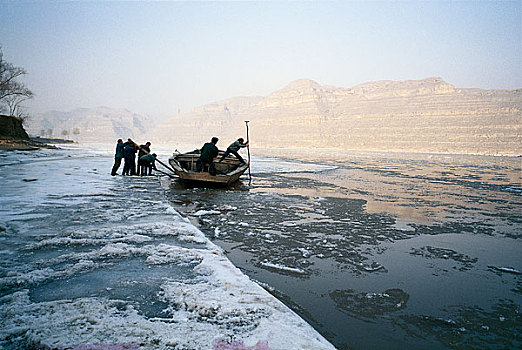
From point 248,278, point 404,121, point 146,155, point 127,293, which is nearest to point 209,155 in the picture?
point 146,155

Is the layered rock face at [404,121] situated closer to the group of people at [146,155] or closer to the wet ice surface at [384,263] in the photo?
the group of people at [146,155]

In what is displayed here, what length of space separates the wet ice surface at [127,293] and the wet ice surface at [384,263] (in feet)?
1.95

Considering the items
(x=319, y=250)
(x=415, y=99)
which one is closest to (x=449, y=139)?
(x=415, y=99)

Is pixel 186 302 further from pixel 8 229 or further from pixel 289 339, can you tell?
pixel 8 229

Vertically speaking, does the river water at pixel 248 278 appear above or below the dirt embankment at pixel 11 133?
below

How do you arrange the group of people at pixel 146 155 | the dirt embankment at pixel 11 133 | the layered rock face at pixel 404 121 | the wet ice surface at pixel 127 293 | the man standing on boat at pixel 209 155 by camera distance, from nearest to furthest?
the wet ice surface at pixel 127 293, the man standing on boat at pixel 209 155, the group of people at pixel 146 155, the dirt embankment at pixel 11 133, the layered rock face at pixel 404 121

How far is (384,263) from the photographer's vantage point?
14.9 feet

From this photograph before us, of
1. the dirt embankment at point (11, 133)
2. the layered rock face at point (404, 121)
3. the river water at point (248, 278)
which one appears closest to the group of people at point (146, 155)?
the river water at point (248, 278)

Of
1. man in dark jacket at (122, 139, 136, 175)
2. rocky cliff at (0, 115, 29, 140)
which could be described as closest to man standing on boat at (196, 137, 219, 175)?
man in dark jacket at (122, 139, 136, 175)

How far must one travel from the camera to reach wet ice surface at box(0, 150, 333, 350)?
2.20 metres

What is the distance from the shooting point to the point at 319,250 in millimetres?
5016

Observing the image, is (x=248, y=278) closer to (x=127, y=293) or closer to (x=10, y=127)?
(x=127, y=293)

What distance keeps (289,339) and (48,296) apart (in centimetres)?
210

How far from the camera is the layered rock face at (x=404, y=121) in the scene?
99.3 meters
